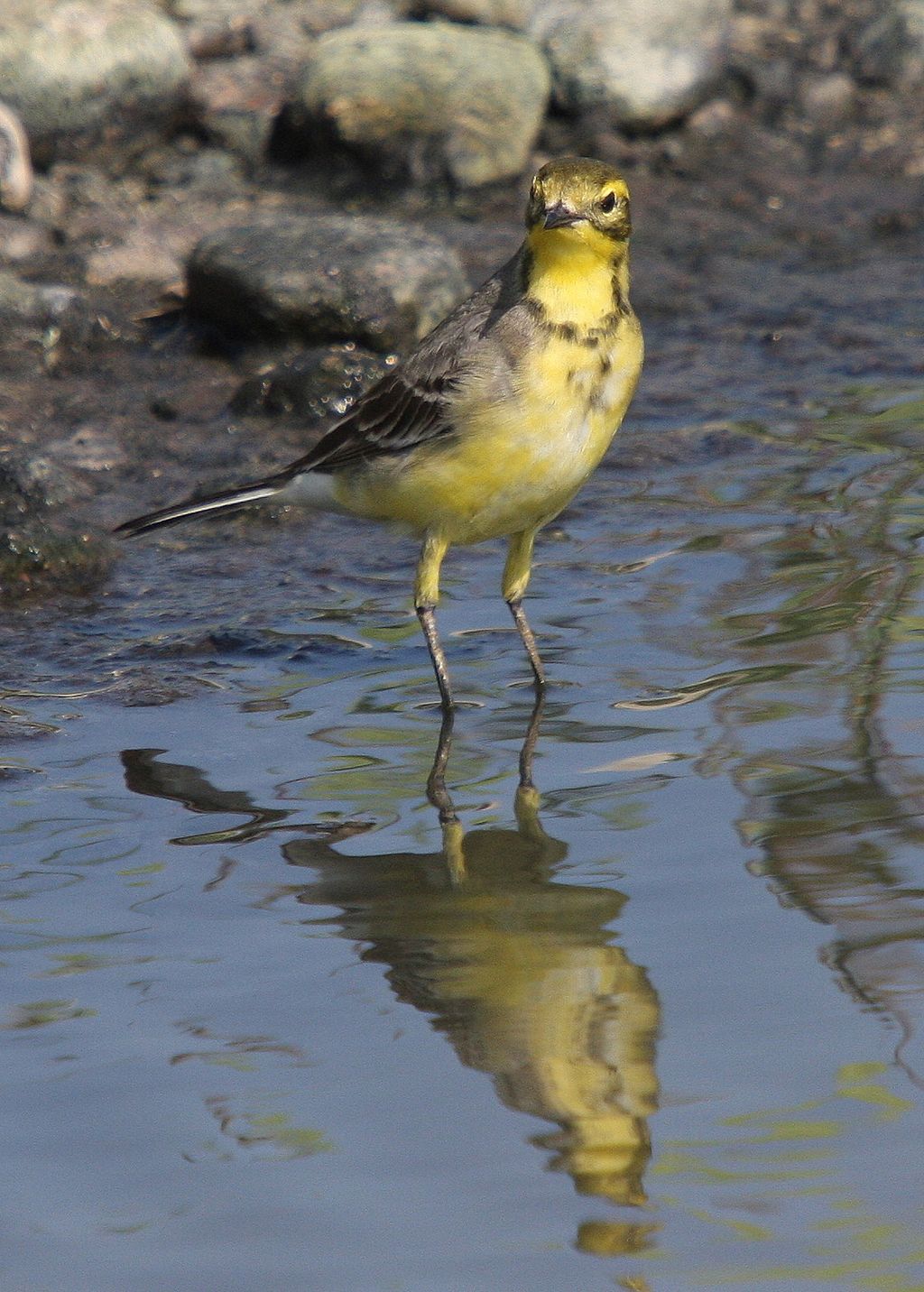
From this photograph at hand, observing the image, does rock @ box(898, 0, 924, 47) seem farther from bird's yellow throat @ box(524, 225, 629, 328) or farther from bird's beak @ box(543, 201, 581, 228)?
bird's beak @ box(543, 201, 581, 228)

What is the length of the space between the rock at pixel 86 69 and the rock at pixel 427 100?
37.7 inches

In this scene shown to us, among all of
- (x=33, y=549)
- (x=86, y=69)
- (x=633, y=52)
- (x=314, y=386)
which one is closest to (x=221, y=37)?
(x=86, y=69)

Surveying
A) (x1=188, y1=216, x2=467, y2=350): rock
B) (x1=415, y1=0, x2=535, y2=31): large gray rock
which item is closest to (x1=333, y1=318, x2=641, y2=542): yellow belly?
(x1=188, y1=216, x2=467, y2=350): rock

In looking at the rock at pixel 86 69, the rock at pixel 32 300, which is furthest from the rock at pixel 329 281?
the rock at pixel 86 69

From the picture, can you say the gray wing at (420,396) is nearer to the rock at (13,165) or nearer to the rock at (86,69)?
the rock at (13,165)

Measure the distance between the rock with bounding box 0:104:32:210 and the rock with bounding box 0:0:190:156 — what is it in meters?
0.26

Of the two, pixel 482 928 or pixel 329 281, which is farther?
pixel 329 281

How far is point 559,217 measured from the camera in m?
6.12

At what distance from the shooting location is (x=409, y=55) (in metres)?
11.8

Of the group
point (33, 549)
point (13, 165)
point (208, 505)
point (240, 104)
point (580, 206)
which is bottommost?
point (33, 549)

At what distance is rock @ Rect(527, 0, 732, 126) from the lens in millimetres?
12359

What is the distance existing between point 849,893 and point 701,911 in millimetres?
397

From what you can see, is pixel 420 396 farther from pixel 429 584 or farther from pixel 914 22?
pixel 914 22

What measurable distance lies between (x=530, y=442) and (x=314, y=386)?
3585 mm
